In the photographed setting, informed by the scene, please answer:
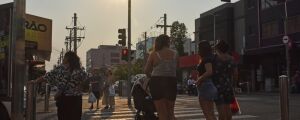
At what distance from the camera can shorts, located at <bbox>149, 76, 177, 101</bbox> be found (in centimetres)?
764

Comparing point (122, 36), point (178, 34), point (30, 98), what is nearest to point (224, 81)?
point (30, 98)

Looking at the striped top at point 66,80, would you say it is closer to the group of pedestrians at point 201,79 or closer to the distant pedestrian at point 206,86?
the group of pedestrians at point 201,79

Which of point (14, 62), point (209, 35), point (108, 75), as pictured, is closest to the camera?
point (14, 62)

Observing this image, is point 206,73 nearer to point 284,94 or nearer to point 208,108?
point 208,108

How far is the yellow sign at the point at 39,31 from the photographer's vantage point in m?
12.8

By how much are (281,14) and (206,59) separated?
3629 centimetres

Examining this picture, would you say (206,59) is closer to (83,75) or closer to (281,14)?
(83,75)

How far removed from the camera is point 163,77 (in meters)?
7.71

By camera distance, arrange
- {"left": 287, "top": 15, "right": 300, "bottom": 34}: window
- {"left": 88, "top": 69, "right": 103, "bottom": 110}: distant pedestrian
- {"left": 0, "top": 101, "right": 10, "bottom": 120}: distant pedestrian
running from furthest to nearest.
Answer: {"left": 287, "top": 15, "right": 300, "bottom": 34}: window → {"left": 88, "top": 69, "right": 103, "bottom": 110}: distant pedestrian → {"left": 0, "top": 101, "right": 10, "bottom": 120}: distant pedestrian

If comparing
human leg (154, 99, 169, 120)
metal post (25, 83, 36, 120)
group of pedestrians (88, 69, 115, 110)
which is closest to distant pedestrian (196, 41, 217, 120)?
human leg (154, 99, 169, 120)

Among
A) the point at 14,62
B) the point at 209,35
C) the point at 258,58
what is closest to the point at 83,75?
the point at 14,62

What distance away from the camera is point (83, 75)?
25.4ft

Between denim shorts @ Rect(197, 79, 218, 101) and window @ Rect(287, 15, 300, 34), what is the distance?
113 feet

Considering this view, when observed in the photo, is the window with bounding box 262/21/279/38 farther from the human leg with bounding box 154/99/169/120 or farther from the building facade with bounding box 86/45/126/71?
the building facade with bounding box 86/45/126/71
